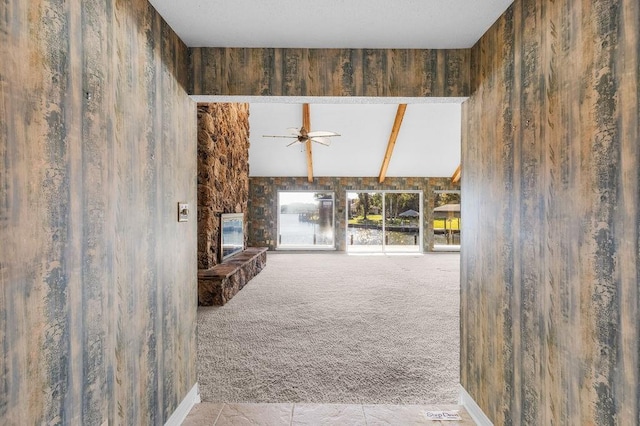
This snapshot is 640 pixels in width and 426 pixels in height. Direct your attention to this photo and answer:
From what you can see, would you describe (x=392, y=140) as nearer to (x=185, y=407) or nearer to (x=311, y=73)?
(x=311, y=73)

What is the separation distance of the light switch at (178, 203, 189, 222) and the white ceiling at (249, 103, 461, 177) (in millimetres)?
5348

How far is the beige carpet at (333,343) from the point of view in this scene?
102 inches

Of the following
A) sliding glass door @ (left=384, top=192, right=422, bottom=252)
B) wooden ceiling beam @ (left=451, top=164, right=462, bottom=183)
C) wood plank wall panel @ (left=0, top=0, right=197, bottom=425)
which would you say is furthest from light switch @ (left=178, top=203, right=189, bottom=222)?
wooden ceiling beam @ (left=451, top=164, right=462, bottom=183)

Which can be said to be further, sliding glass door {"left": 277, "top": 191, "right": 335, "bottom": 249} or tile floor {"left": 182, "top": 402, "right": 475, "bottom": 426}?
sliding glass door {"left": 277, "top": 191, "right": 335, "bottom": 249}

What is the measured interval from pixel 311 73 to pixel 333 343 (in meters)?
2.58

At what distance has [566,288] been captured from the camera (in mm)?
1373

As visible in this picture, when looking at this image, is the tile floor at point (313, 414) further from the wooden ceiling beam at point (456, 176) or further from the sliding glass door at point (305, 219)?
the wooden ceiling beam at point (456, 176)

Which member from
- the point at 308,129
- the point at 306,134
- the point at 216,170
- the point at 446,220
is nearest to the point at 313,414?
the point at 216,170

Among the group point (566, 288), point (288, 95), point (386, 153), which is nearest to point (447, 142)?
point (386, 153)

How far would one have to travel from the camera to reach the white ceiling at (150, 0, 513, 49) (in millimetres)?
1826

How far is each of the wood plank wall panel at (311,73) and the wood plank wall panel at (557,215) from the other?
512 millimetres

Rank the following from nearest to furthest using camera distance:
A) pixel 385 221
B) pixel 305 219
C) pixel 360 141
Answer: pixel 360 141 → pixel 385 221 → pixel 305 219

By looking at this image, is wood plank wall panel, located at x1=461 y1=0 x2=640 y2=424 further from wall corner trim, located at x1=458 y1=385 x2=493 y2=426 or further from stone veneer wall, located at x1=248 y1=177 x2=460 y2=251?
stone veneer wall, located at x1=248 y1=177 x2=460 y2=251

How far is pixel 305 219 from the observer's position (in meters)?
10.4
